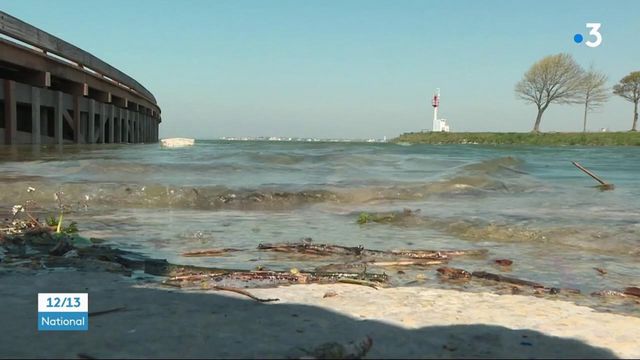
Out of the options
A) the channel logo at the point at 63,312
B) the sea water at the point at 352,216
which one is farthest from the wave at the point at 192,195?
the channel logo at the point at 63,312

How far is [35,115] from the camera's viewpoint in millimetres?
22188

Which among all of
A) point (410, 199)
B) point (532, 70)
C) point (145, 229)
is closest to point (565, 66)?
point (532, 70)

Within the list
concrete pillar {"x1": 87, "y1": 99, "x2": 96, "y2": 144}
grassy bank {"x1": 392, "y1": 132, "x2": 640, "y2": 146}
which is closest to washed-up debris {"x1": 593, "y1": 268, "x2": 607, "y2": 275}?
concrete pillar {"x1": 87, "y1": 99, "x2": 96, "y2": 144}

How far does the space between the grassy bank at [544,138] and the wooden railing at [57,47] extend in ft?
180

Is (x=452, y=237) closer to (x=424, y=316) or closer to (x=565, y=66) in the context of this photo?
(x=424, y=316)

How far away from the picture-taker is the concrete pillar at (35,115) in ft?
71.8

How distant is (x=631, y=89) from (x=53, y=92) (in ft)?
232

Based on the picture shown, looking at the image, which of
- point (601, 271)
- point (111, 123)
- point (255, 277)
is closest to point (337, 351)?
point (255, 277)

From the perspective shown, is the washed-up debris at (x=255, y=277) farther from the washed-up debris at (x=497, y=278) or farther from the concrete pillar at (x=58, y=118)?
the concrete pillar at (x=58, y=118)

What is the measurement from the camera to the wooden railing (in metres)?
18.6

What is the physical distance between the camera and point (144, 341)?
2322mm

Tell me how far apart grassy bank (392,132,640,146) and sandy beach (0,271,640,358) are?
68311mm

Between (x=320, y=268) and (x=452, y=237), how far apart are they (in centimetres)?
248

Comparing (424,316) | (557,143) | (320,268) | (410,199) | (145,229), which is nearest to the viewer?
(424,316)
